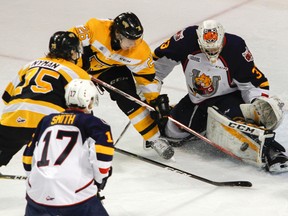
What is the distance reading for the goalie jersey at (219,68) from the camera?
495cm

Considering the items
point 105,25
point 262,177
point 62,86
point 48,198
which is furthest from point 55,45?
point 262,177

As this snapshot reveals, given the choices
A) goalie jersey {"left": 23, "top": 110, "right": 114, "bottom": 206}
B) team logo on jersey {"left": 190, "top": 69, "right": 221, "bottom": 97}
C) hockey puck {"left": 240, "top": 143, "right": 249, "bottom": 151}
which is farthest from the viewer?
team logo on jersey {"left": 190, "top": 69, "right": 221, "bottom": 97}

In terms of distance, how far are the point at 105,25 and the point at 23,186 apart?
978mm

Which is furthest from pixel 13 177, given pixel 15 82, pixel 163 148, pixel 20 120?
pixel 163 148

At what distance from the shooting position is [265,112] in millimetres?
4895

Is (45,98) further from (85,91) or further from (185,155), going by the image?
(185,155)

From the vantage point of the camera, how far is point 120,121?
5551mm

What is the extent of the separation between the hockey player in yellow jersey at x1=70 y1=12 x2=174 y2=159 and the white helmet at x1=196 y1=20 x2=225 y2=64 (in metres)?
0.30

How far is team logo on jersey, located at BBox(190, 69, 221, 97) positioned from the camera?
5039 millimetres

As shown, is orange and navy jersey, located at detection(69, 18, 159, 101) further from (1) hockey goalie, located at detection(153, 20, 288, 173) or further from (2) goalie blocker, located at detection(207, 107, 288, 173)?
(2) goalie blocker, located at detection(207, 107, 288, 173)

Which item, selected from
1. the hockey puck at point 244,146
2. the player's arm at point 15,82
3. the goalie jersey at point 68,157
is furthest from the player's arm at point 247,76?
the goalie jersey at point 68,157

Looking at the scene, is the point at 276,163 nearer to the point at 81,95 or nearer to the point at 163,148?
the point at 163,148

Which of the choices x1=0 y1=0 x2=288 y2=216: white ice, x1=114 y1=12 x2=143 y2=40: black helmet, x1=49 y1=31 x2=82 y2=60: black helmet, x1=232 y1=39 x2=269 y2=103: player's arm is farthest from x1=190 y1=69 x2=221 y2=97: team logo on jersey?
x1=49 y1=31 x2=82 y2=60: black helmet

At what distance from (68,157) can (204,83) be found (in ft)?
5.36
